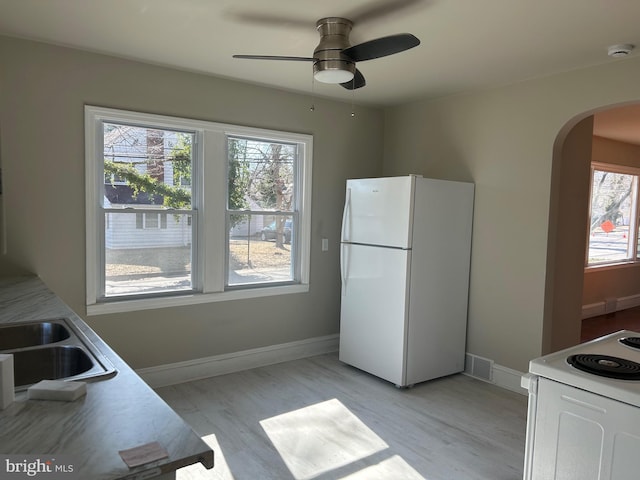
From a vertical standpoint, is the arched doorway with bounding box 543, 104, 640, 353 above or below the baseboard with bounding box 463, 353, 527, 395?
above

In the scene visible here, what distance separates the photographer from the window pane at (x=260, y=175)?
401cm

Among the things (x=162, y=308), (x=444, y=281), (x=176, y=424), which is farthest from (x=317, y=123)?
(x=176, y=424)

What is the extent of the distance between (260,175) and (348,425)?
7.12 ft

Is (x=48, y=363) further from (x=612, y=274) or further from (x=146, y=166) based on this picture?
Result: (x=612, y=274)

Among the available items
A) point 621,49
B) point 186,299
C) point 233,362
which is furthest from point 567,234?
point 186,299

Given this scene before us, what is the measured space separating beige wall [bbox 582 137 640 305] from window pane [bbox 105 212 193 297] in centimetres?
531

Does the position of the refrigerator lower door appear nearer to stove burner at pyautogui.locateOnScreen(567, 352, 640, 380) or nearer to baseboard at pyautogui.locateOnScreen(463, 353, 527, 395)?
baseboard at pyautogui.locateOnScreen(463, 353, 527, 395)

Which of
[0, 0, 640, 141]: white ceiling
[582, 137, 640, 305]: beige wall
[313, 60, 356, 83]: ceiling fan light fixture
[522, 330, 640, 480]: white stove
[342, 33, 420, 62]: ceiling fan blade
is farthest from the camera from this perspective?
[582, 137, 640, 305]: beige wall

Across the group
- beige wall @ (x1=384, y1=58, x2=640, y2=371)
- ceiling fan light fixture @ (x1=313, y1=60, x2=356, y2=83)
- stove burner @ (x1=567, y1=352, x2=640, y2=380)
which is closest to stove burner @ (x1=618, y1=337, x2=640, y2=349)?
stove burner @ (x1=567, y1=352, x2=640, y2=380)

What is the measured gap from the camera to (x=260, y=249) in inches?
166

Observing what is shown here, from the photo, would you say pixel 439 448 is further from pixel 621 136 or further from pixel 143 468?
pixel 621 136

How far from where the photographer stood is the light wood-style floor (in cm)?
260

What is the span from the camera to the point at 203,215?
12.4 feet

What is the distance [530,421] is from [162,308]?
2716mm
